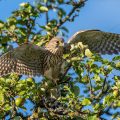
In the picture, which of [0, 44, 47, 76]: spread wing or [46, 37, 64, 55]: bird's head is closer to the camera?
[0, 44, 47, 76]: spread wing

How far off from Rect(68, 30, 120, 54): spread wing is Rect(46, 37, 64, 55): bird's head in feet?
0.61

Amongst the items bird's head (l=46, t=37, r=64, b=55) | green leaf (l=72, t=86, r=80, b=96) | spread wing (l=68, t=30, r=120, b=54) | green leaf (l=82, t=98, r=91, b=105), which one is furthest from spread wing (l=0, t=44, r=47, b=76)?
green leaf (l=82, t=98, r=91, b=105)

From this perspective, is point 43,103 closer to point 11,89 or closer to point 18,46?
point 11,89

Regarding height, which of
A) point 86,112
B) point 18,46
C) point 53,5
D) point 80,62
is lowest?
point 86,112

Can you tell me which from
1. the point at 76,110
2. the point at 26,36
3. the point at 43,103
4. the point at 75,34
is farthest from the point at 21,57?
the point at 76,110

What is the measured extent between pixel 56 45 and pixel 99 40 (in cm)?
95

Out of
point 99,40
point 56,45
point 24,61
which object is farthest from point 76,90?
point 99,40

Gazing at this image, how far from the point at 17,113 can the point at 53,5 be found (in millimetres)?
2569

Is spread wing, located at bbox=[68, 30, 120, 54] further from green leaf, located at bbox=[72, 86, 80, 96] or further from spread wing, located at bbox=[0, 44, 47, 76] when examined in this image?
green leaf, located at bbox=[72, 86, 80, 96]

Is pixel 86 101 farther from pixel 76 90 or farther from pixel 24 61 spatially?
pixel 24 61

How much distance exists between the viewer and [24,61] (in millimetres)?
8367

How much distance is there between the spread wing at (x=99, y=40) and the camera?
8.34m

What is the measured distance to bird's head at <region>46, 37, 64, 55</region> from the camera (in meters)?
8.20

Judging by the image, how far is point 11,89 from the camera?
20.2ft
